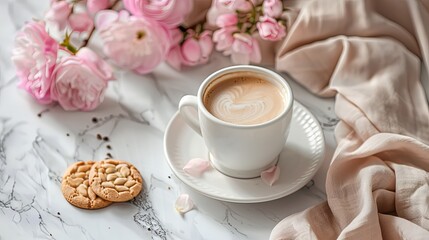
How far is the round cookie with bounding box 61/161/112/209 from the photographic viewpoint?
1.05m

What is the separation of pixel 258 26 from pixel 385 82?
0.22m

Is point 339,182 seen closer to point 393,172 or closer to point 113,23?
point 393,172

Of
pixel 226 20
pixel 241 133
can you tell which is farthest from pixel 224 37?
pixel 241 133

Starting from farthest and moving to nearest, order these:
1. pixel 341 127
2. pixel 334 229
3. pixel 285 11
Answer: pixel 285 11 < pixel 341 127 < pixel 334 229

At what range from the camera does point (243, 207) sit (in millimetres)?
1061

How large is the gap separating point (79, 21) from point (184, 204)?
37 cm

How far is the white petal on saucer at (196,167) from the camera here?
3.51 feet

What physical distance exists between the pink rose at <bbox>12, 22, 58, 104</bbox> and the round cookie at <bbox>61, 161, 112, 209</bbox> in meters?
0.15

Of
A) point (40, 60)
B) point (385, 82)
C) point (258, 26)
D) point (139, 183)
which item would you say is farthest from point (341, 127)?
point (40, 60)

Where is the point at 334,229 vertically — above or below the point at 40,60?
below

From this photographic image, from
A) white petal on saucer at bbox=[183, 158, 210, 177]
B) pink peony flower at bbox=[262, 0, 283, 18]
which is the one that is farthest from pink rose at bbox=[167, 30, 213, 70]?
white petal on saucer at bbox=[183, 158, 210, 177]

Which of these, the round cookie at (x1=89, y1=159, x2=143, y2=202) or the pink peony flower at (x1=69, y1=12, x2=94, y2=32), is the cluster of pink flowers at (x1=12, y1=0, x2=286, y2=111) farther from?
the round cookie at (x1=89, y1=159, x2=143, y2=202)

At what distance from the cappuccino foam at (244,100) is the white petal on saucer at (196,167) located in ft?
0.27

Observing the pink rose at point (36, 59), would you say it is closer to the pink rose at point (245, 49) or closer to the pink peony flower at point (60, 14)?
the pink peony flower at point (60, 14)
